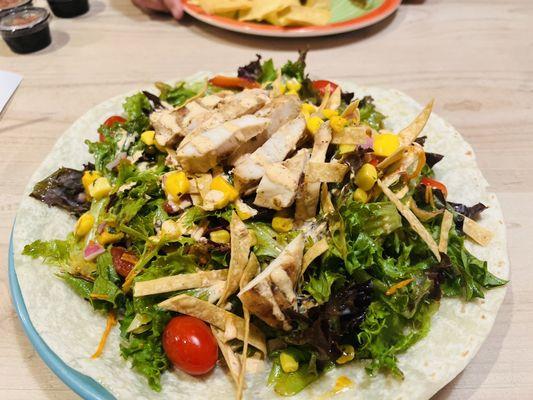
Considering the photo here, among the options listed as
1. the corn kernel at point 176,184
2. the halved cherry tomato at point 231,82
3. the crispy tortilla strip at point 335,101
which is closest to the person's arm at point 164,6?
the halved cherry tomato at point 231,82

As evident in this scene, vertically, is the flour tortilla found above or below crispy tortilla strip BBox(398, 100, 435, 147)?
below

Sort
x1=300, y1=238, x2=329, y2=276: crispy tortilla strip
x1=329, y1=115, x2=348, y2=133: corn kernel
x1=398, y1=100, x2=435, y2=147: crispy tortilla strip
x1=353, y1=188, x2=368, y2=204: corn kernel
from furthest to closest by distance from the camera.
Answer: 1. x1=398, y1=100, x2=435, y2=147: crispy tortilla strip
2. x1=329, y1=115, x2=348, y2=133: corn kernel
3. x1=353, y1=188, x2=368, y2=204: corn kernel
4. x1=300, y1=238, x2=329, y2=276: crispy tortilla strip

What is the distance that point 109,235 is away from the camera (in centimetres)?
239

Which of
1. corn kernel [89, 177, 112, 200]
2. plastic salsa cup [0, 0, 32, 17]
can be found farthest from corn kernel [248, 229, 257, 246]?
plastic salsa cup [0, 0, 32, 17]

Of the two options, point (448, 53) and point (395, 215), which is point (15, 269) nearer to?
point (395, 215)

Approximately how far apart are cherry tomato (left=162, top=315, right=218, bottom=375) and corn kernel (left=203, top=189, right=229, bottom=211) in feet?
1.68

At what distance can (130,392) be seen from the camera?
1.91m

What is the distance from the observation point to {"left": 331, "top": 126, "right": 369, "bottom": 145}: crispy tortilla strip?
2416 millimetres

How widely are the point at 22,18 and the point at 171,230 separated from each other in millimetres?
3227

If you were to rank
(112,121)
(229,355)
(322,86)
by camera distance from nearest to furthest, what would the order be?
(229,355), (112,121), (322,86)

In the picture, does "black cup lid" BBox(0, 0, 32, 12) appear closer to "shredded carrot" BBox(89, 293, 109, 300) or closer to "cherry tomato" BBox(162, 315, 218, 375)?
"shredded carrot" BBox(89, 293, 109, 300)

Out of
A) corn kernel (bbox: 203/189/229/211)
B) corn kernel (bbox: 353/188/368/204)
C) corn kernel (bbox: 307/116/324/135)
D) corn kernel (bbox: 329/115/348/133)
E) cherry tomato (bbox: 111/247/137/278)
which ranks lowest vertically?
cherry tomato (bbox: 111/247/137/278)

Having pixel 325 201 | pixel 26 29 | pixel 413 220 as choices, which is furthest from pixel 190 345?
pixel 26 29

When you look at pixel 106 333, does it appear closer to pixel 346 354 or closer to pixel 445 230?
pixel 346 354
